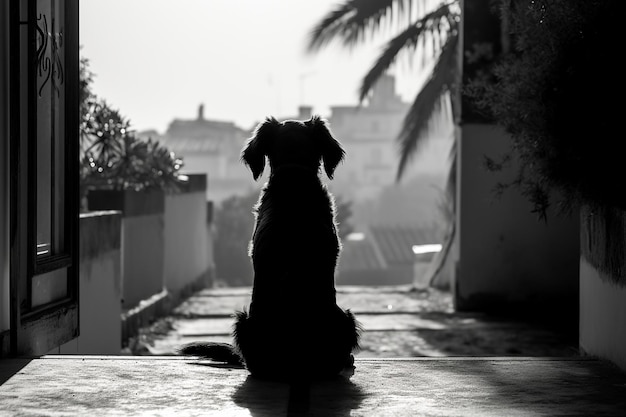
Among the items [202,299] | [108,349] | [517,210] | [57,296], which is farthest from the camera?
[202,299]

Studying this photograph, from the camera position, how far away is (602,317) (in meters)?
5.68

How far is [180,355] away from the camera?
569 cm

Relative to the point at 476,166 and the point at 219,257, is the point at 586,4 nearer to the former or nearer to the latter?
the point at 476,166

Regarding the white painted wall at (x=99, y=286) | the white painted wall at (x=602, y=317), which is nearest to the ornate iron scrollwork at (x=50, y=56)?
the white painted wall at (x=99, y=286)

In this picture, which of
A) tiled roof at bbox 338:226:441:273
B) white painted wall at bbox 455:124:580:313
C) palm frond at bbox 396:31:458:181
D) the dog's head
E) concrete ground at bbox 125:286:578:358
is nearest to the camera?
the dog's head

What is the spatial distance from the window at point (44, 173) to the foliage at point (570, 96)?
261cm

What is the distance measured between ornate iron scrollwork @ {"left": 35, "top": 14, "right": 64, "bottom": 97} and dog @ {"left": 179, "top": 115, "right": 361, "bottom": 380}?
1611 millimetres

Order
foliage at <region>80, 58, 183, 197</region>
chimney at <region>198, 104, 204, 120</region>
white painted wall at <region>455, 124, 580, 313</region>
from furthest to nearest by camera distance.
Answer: chimney at <region>198, 104, 204, 120</region>
white painted wall at <region>455, 124, 580, 313</region>
foliage at <region>80, 58, 183, 197</region>

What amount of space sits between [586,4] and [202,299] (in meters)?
8.73

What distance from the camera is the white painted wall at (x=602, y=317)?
17.2 feet

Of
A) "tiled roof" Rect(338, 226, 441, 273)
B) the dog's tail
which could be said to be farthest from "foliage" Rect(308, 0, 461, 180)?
"tiled roof" Rect(338, 226, 441, 273)

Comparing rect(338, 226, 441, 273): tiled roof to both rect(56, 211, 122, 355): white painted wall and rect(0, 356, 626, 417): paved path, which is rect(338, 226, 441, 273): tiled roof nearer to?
rect(56, 211, 122, 355): white painted wall

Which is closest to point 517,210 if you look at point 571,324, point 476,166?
point 476,166

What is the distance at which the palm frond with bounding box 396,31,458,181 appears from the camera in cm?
1491
